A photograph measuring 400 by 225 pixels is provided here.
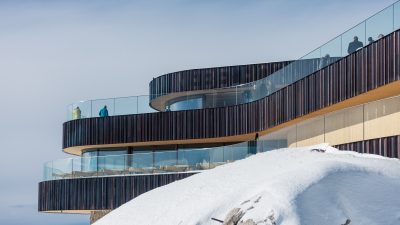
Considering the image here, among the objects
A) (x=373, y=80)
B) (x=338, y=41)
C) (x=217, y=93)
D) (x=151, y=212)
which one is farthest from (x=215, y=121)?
(x=151, y=212)

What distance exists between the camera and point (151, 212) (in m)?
12.3

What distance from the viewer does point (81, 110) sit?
49906 mm

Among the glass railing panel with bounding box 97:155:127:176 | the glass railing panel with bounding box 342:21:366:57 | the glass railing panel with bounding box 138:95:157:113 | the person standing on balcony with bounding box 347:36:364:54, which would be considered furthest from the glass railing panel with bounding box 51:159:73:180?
the person standing on balcony with bounding box 347:36:364:54

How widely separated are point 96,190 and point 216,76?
10.0 meters

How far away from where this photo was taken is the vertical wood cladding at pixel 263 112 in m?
28.2

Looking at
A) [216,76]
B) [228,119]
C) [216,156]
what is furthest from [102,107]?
[216,156]

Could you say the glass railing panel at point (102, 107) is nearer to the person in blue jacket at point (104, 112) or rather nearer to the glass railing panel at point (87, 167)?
the person in blue jacket at point (104, 112)

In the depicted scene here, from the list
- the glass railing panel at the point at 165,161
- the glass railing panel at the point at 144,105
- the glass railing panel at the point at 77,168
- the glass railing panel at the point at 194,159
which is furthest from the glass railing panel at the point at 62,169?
the glass railing panel at the point at 194,159

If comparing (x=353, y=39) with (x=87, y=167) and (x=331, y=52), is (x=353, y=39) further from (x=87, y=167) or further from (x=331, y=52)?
(x=87, y=167)

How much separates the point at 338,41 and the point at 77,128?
22406 mm

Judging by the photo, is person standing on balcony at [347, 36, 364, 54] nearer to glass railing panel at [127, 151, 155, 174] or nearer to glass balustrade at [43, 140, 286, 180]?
glass balustrade at [43, 140, 286, 180]

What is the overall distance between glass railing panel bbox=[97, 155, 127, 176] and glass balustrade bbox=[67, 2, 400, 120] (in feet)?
18.8

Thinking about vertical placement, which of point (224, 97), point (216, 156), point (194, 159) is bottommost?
point (194, 159)

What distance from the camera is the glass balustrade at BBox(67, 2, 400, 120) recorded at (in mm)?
28250
